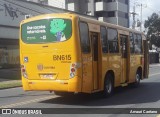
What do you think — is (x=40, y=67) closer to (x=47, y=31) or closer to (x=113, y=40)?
(x=47, y=31)

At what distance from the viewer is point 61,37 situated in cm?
1340

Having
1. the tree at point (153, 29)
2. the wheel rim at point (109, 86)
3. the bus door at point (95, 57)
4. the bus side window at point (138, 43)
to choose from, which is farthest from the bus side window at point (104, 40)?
the tree at point (153, 29)

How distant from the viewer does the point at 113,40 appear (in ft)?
53.3

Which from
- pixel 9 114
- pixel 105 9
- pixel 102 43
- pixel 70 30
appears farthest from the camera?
pixel 105 9

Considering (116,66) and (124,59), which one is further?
(124,59)

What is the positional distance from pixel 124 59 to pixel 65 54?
5.26m

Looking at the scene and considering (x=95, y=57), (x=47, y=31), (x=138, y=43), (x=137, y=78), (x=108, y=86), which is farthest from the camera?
(x=137, y=78)

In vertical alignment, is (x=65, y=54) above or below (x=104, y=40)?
below

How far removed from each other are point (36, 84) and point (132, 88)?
723cm

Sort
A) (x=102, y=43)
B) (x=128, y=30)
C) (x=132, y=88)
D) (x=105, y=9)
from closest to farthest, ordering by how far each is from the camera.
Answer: (x=102, y=43) → (x=128, y=30) → (x=132, y=88) → (x=105, y=9)

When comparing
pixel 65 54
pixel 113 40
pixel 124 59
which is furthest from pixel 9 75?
pixel 65 54

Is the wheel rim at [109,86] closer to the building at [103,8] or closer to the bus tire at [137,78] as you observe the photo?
the bus tire at [137,78]

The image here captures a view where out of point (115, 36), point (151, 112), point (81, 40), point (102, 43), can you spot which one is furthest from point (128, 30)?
point (151, 112)

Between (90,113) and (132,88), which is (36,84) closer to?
(90,113)
